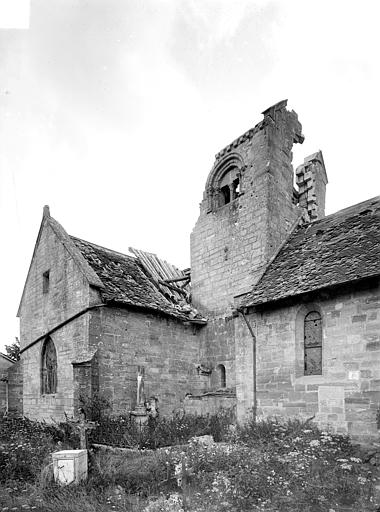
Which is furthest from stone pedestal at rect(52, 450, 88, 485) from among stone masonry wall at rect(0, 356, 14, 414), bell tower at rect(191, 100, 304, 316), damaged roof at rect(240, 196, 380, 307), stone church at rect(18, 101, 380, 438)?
stone masonry wall at rect(0, 356, 14, 414)

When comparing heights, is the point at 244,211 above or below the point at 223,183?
below

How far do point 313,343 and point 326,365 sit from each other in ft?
2.42

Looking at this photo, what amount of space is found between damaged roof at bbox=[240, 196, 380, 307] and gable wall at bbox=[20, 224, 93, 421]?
566 centimetres

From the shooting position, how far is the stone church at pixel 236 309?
10.8 m

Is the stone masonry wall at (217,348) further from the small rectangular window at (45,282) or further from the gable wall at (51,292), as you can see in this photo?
the small rectangular window at (45,282)

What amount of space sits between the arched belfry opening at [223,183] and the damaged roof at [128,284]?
4.01 metres

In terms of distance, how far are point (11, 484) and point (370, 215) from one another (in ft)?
38.6

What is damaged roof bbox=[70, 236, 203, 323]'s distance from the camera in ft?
49.0

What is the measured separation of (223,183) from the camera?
18234mm

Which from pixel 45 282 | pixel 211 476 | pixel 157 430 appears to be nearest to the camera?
pixel 211 476

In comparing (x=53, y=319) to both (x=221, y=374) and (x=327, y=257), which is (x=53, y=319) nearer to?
(x=221, y=374)

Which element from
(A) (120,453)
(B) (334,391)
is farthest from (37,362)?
(B) (334,391)

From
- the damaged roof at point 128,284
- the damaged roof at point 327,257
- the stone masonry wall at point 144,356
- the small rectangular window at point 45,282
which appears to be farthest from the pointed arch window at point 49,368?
the damaged roof at point 327,257

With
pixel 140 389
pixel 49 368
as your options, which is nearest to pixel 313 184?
pixel 140 389
